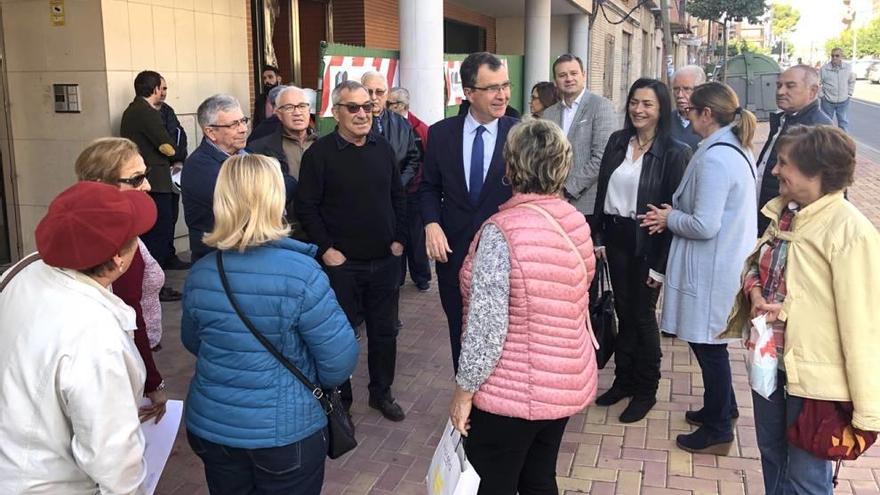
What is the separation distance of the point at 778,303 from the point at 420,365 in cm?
293

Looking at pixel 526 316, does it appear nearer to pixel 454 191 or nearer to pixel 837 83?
pixel 454 191

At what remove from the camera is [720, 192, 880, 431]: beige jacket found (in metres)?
2.26

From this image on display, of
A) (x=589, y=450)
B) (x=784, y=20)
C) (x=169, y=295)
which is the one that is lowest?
(x=589, y=450)

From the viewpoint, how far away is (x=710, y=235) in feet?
11.4

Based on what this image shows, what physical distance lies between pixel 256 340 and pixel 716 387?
252 centimetres

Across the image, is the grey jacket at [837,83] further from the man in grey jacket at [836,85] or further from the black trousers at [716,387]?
the black trousers at [716,387]

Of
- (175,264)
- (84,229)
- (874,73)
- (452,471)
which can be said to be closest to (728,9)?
(175,264)

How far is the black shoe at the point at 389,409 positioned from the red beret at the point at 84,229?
2.61 meters

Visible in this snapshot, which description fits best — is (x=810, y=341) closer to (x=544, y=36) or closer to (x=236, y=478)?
(x=236, y=478)

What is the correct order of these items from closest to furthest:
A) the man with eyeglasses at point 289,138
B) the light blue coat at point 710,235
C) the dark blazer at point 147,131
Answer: the light blue coat at point 710,235 → the man with eyeglasses at point 289,138 → the dark blazer at point 147,131

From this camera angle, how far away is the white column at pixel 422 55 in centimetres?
825

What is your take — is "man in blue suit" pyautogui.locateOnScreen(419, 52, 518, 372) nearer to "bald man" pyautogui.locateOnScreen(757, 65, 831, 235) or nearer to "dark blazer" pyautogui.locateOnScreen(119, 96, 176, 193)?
"bald man" pyautogui.locateOnScreen(757, 65, 831, 235)

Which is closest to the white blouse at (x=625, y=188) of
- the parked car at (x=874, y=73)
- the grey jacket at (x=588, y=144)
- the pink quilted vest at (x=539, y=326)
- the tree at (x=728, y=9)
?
the grey jacket at (x=588, y=144)

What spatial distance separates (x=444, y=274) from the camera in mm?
3727
